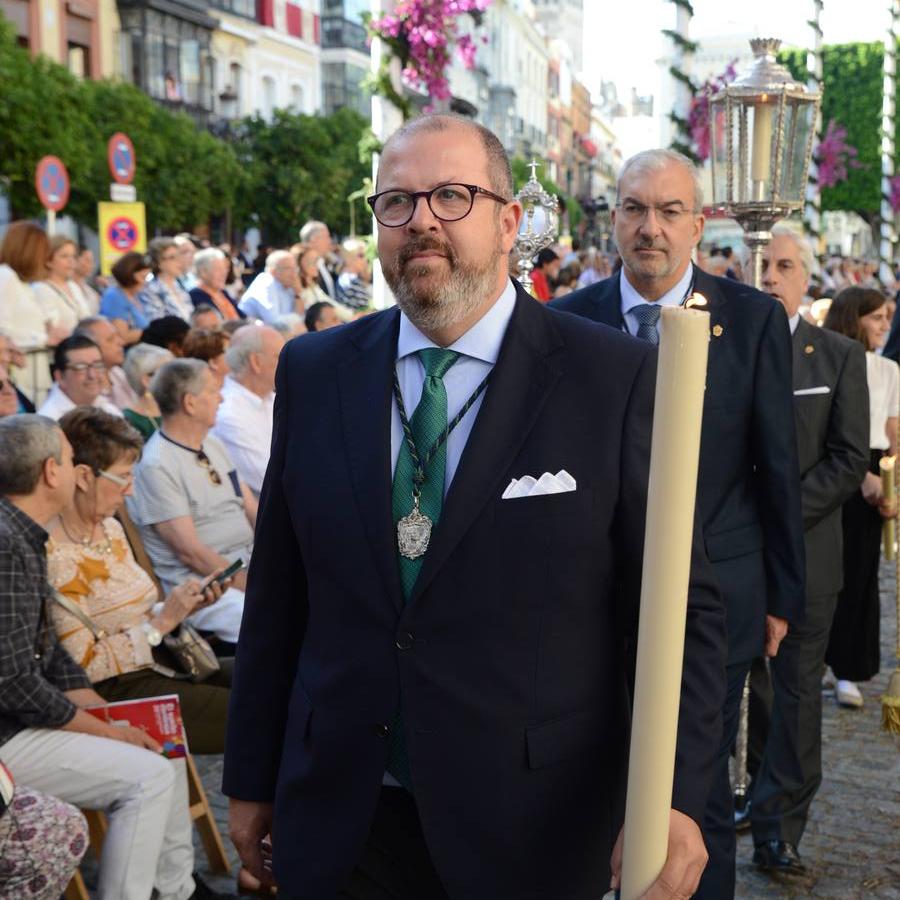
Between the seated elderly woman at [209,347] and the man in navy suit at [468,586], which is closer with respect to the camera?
the man in navy suit at [468,586]

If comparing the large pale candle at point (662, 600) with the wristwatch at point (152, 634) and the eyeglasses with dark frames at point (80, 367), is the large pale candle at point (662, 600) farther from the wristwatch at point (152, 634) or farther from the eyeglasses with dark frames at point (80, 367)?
the eyeglasses with dark frames at point (80, 367)

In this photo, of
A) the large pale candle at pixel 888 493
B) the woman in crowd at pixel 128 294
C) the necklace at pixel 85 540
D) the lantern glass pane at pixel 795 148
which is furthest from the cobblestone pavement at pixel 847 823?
the woman in crowd at pixel 128 294

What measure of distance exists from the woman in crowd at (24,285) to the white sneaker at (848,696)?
5.56 meters

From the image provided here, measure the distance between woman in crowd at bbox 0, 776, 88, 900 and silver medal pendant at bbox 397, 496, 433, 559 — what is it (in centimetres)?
175

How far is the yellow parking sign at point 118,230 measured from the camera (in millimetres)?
14422

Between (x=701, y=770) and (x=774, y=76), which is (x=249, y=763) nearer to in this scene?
(x=701, y=770)

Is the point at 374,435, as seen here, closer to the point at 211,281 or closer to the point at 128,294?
the point at 128,294

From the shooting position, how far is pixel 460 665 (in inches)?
89.6

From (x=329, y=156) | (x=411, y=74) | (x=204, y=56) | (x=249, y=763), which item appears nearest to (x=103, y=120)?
(x=329, y=156)

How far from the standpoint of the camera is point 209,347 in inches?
301

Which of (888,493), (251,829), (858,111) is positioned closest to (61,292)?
(888,493)

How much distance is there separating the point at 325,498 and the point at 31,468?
6.98 ft

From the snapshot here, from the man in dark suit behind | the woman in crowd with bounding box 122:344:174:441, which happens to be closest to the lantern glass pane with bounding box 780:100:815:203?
the man in dark suit behind

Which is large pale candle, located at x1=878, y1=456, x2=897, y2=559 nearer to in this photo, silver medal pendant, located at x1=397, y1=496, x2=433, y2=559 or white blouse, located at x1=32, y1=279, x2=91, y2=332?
silver medal pendant, located at x1=397, y1=496, x2=433, y2=559
